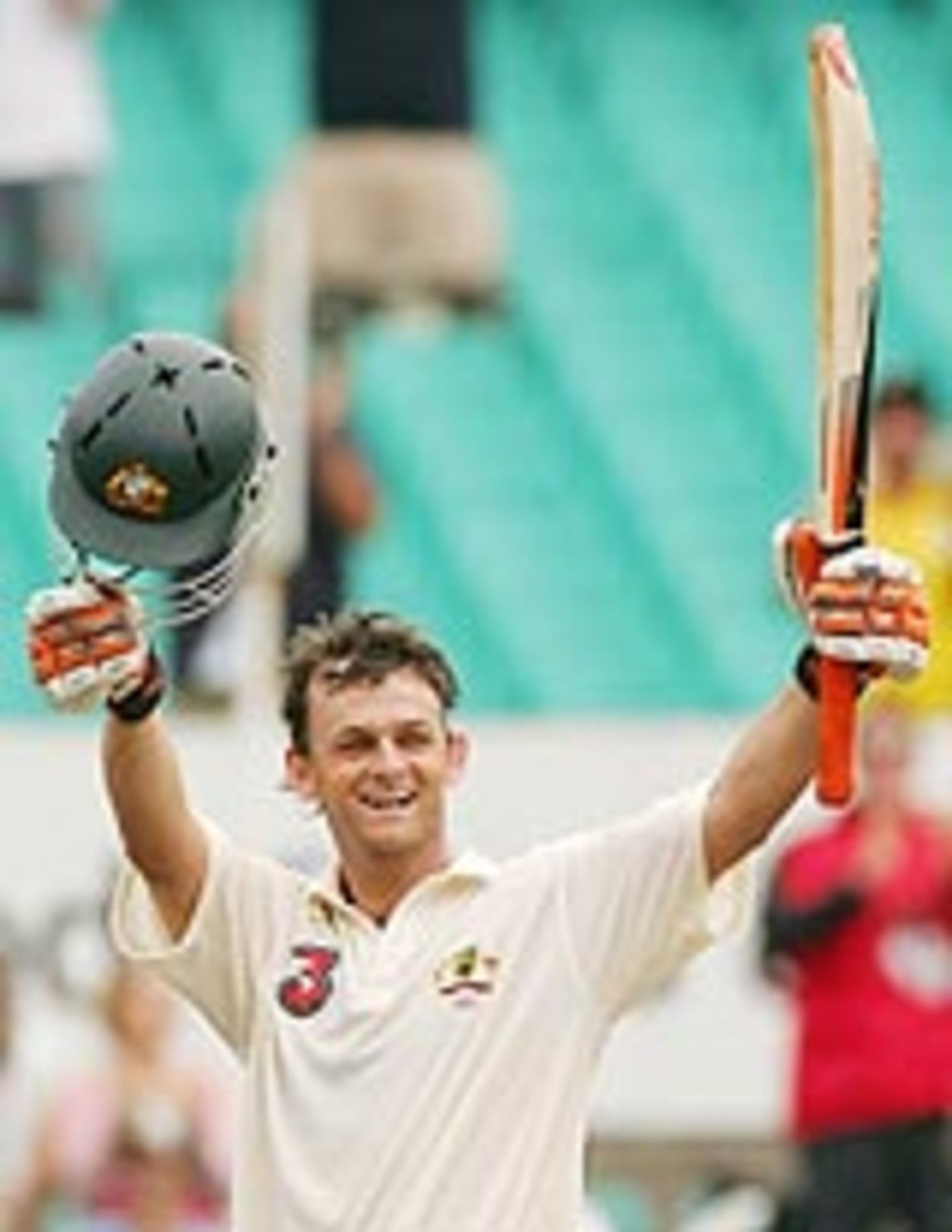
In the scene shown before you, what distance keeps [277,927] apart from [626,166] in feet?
33.0

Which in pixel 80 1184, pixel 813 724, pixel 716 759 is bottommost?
pixel 80 1184

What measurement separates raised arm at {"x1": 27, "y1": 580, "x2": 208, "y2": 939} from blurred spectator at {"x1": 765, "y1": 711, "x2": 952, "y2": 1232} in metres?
5.05

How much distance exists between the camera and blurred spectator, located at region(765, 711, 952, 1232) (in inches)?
465

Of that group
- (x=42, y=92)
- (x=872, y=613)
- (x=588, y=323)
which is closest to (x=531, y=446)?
(x=588, y=323)

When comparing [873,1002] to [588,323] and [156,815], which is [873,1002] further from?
[156,815]

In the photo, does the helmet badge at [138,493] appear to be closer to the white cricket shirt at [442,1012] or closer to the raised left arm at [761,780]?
the white cricket shirt at [442,1012]

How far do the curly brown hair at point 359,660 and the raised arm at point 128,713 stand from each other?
0.20 metres

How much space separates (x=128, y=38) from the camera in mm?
16859

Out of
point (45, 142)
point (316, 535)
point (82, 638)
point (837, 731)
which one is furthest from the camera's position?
point (45, 142)

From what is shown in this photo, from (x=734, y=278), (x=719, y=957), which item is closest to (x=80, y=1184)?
(x=719, y=957)

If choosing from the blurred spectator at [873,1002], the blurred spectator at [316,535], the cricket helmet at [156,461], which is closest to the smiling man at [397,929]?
the cricket helmet at [156,461]

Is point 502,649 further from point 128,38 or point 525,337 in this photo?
point 128,38

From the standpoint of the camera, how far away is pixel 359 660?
6.79 m

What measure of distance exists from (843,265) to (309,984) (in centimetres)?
112
